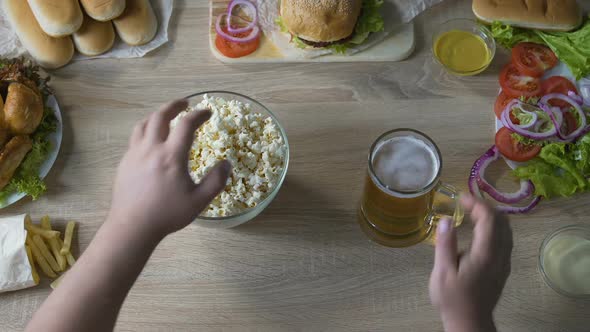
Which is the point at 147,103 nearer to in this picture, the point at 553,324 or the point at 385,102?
the point at 385,102

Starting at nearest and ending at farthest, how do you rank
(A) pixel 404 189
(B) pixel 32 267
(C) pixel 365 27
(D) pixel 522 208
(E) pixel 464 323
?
(E) pixel 464 323 < (A) pixel 404 189 < (B) pixel 32 267 < (D) pixel 522 208 < (C) pixel 365 27

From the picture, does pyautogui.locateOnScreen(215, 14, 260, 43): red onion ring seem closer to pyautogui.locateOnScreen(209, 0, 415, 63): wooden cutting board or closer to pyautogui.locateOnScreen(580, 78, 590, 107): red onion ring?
pyautogui.locateOnScreen(209, 0, 415, 63): wooden cutting board

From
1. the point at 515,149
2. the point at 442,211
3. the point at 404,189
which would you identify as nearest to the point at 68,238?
the point at 404,189

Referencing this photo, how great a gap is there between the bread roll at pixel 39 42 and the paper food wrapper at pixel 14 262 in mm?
526

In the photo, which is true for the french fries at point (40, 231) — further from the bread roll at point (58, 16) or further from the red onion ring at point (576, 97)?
the red onion ring at point (576, 97)

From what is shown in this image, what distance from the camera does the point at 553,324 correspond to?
54.7 inches

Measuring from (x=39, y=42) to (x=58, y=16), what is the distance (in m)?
0.10

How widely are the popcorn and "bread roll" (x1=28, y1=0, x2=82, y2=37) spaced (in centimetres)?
51

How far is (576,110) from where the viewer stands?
158 cm

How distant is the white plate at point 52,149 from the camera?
1.51 metres

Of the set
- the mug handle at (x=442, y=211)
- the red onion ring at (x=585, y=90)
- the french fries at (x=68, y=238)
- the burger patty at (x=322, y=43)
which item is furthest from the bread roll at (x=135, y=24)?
the red onion ring at (x=585, y=90)

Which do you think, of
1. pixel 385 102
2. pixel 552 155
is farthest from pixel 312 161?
pixel 552 155

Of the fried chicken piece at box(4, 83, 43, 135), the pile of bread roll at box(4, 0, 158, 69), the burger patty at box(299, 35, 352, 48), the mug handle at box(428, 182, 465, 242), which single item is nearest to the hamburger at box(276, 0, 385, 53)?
the burger patty at box(299, 35, 352, 48)

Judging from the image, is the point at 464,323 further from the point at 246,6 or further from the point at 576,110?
the point at 246,6
